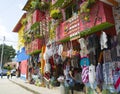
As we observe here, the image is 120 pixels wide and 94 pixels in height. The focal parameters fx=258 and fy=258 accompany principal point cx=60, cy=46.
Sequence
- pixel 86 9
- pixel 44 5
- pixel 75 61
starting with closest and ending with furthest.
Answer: pixel 86 9, pixel 75 61, pixel 44 5

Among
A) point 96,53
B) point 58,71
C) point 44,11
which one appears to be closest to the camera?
point 96,53

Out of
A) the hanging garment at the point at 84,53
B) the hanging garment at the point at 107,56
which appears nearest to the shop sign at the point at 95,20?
the hanging garment at the point at 84,53

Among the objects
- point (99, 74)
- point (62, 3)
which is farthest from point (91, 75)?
point (62, 3)

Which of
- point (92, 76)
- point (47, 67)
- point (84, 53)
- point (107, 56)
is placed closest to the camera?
point (107, 56)

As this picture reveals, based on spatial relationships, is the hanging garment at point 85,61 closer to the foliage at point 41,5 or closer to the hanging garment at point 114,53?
the hanging garment at point 114,53

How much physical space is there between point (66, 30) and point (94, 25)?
121 inches

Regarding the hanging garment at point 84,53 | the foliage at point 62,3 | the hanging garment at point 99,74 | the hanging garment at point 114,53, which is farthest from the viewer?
the foliage at point 62,3

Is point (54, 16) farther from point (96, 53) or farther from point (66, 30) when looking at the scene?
point (96, 53)

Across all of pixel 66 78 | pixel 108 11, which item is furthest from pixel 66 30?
pixel 108 11

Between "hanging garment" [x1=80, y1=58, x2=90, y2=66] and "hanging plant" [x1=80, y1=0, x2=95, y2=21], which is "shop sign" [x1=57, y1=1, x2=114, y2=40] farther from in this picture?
"hanging garment" [x1=80, y1=58, x2=90, y2=66]

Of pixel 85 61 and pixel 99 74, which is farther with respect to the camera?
pixel 85 61

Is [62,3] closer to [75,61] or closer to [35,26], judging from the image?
[75,61]

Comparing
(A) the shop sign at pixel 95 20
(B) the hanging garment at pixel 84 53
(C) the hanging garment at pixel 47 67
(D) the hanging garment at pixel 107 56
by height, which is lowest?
(C) the hanging garment at pixel 47 67

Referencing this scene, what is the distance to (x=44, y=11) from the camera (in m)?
20.4
